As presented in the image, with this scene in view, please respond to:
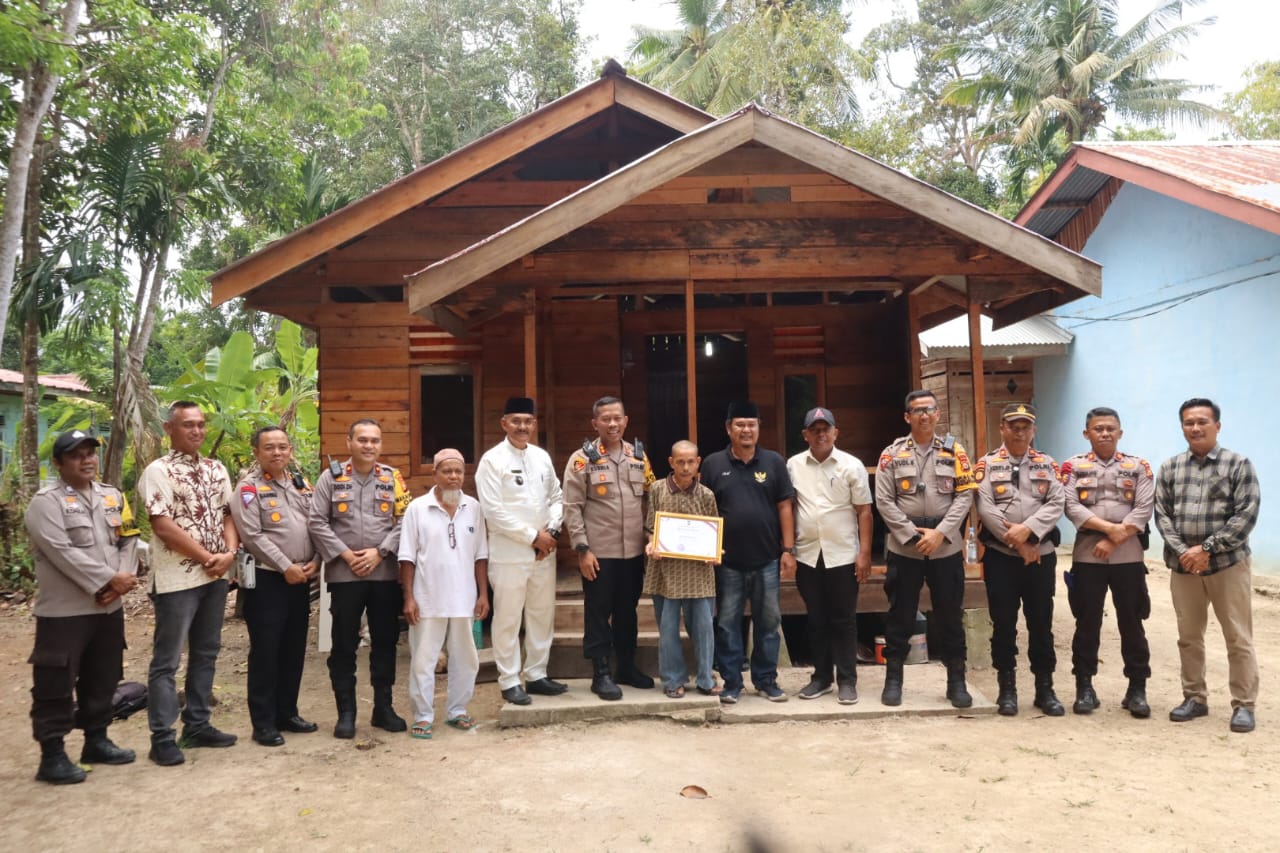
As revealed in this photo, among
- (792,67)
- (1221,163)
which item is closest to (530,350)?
(1221,163)

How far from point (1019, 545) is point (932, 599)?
613mm

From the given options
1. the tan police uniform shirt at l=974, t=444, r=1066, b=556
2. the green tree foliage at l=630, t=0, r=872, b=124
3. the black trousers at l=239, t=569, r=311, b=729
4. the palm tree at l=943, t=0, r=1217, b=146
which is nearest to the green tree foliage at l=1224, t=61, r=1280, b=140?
the palm tree at l=943, t=0, r=1217, b=146

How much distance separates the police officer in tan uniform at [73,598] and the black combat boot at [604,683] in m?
2.68

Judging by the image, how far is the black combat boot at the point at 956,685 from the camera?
5.74 meters

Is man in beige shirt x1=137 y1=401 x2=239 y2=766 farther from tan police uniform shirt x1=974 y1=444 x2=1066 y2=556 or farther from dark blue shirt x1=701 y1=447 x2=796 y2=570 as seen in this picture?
tan police uniform shirt x1=974 y1=444 x2=1066 y2=556

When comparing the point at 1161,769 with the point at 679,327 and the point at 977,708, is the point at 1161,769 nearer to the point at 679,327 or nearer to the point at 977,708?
the point at 977,708

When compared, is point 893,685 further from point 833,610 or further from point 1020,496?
point 1020,496

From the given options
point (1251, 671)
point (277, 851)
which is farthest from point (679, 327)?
point (277, 851)

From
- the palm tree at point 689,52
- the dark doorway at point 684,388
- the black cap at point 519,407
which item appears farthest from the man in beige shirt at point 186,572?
the palm tree at point 689,52

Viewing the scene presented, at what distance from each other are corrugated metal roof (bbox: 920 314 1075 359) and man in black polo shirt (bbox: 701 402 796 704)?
9.42m

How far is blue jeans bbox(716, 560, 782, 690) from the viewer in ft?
18.8

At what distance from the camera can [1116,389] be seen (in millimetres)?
14500

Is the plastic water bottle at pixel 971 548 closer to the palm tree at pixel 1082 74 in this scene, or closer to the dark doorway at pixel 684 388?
the dark doorway at pixel 684 388

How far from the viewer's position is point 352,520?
5.41 m
